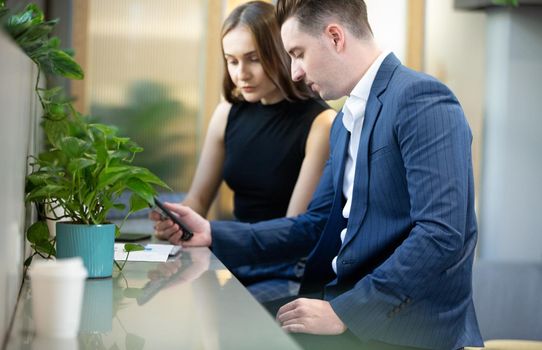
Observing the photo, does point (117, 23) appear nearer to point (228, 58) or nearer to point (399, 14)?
point (399, 14)

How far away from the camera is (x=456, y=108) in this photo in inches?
64.1

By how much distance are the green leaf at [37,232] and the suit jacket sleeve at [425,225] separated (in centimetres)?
54

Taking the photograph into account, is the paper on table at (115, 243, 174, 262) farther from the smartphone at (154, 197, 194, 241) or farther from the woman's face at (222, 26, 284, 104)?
the woman's face at (222, 26, 284, 104)

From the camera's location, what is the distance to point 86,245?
4.73 feet

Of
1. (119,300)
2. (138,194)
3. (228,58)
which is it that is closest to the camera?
(119,300)

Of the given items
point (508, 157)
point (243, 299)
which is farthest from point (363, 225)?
point (508, 157)

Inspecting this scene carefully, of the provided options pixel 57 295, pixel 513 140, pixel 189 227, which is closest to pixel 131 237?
pixel 189 227

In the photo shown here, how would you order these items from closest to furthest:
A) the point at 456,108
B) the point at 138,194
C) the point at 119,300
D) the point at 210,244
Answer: the point at 119,300
the point at 138,194
the point at 456,108
the point at 210,244

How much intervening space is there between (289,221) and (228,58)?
0.62 metres

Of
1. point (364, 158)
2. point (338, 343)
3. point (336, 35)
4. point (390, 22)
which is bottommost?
point (338, 343)

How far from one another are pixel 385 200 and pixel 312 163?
79 centimetres

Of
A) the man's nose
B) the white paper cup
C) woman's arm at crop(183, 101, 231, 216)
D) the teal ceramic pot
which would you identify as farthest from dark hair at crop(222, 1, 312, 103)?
the white paper cup

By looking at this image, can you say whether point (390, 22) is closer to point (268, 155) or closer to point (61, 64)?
point (268, 155)

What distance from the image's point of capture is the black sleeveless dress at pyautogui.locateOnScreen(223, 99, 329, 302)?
2566mm
